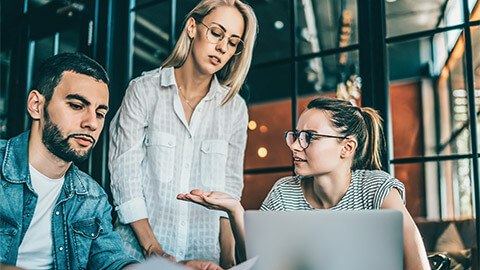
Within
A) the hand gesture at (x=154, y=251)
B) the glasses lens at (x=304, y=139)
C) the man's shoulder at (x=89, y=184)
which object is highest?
the glasses lens at (x=304, y=139)

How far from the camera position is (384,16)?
217 centimetres

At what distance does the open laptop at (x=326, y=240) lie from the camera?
1194 mm

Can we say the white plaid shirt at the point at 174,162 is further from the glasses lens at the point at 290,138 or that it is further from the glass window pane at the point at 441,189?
the glass window pane at the point at 441,189

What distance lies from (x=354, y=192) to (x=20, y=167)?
136cm

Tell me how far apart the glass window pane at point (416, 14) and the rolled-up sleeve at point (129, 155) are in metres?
1.21

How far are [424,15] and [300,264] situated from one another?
4.56 ft

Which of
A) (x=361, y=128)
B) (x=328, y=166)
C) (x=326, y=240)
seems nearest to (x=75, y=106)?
(x=328, y=166)

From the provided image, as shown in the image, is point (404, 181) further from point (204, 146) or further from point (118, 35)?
point (118, 35)

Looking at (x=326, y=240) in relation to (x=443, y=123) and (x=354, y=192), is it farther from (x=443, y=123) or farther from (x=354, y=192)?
(x=443, y=123)

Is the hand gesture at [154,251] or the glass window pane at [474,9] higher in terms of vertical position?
the glass window pane at [474,9]

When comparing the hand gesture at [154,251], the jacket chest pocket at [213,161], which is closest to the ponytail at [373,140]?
the jacket chest pocket at [213,161]

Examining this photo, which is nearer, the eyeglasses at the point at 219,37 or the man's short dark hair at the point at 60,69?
the man's short dark hair at the point at 60,69

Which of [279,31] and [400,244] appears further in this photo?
[279,31]

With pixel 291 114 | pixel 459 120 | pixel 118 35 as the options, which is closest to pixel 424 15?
pixel 459 120
